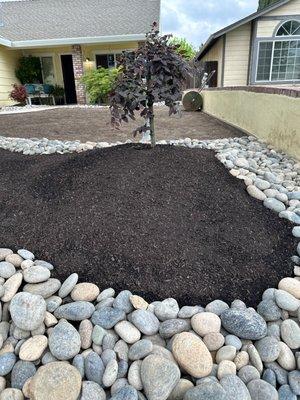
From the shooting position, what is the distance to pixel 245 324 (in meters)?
1.75

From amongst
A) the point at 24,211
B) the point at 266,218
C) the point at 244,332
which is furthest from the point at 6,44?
the point at 244,332

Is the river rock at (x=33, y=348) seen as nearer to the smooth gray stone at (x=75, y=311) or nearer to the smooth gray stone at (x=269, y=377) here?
the smooth gray stone at (x=75, y=311)

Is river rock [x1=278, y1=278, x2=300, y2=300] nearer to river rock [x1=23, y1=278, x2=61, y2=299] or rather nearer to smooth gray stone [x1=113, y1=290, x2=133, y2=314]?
smooth gray stone [x1=113, y1=290, x2=133, y2=314]

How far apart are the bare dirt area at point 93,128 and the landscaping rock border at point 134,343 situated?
3521 mm

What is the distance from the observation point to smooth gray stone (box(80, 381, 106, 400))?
4.86 feet

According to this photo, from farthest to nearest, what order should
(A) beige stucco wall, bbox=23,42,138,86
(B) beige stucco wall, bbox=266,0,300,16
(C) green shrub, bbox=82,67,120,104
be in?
(A) beige stucco wall, bbox=23,42,138,86 < (C) green shrub, bbox=82,67,120,104 < (B) beige stucco wall, bbox=266,0,300,16

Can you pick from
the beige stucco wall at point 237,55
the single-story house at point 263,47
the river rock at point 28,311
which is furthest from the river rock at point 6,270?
the beige stucco wall at point 237,55

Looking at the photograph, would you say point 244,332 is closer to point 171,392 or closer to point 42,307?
point 171,392

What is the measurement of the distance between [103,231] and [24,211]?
74 centimetres

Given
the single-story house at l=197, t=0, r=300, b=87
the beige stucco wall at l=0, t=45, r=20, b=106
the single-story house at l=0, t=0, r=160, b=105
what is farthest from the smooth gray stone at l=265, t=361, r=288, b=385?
the beige stucco wall at l=0, t=45, r=20, b=106

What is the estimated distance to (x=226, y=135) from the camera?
5.76m

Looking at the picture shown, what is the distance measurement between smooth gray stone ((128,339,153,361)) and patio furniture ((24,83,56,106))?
13319 millimetres

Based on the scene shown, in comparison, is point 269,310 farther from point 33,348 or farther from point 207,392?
point 33,348

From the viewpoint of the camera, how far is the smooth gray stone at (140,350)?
1661mm
